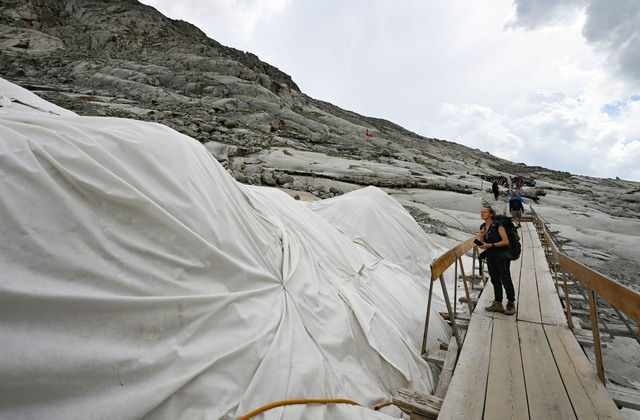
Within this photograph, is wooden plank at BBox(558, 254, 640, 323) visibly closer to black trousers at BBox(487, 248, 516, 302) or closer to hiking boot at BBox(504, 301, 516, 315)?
black trousers at BBox(487, 248, 516, 302)

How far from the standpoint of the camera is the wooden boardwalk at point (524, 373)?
8.59 ft

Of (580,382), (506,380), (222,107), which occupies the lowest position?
(506,380)

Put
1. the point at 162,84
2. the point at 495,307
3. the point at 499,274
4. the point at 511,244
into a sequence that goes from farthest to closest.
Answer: the point at 162,84 < the point at 499,274 < the point at 495,307 < the point at 511,244

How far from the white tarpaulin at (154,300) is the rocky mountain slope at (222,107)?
12873mm

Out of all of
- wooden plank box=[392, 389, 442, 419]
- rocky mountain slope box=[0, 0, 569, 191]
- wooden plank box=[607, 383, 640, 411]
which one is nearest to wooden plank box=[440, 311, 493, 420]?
wooden plank box=[392, 389, 442, 419]

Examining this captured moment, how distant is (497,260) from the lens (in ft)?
16.2

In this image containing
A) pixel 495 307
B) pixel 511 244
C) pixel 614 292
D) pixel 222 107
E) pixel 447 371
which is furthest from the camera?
pixel 222 107

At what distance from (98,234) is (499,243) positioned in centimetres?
536

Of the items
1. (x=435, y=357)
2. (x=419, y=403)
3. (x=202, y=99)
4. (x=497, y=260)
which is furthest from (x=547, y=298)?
(x=202, y=99)

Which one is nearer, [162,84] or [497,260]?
[497,260]

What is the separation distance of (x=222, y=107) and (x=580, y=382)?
42033 millimetres

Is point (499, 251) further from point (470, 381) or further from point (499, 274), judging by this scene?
point (470, 381)

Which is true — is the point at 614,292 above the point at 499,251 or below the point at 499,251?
above

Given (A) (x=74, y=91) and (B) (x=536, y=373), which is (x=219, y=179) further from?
(A) (x=74, y=91)
